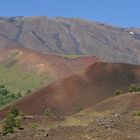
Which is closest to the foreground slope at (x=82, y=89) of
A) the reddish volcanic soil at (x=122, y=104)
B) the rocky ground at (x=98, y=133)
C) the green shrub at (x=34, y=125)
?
the reddish volcanic soil at (x=122, y=104)

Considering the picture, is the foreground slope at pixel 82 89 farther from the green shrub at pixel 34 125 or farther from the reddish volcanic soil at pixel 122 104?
the green shrub at pixel 34 125

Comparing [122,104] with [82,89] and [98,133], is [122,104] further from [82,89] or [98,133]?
[82,89]

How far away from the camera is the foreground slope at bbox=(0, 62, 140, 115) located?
11544cm

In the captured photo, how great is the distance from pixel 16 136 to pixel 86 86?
88.9 m

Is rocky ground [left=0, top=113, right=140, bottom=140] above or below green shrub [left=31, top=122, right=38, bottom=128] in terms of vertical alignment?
above

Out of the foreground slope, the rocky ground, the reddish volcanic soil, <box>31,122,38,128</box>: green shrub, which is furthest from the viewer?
the foreground slope

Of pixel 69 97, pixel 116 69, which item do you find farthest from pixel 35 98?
pixel 116 69

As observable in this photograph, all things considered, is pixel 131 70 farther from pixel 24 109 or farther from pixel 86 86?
pixel 24 109

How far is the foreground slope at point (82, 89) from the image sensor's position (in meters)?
115

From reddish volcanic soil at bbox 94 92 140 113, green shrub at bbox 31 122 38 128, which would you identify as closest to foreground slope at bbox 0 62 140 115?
reddish volcanic soil at bbox 94 92 140 113

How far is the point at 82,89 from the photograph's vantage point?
13025 centimetres

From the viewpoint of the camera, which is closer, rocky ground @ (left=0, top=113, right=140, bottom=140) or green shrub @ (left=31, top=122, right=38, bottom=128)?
rocky ground @ (left=0, top=113, right=140, bottom=140)

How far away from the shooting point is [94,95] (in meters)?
124

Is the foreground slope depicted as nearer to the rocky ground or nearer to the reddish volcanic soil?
the reddish volcanic soil
